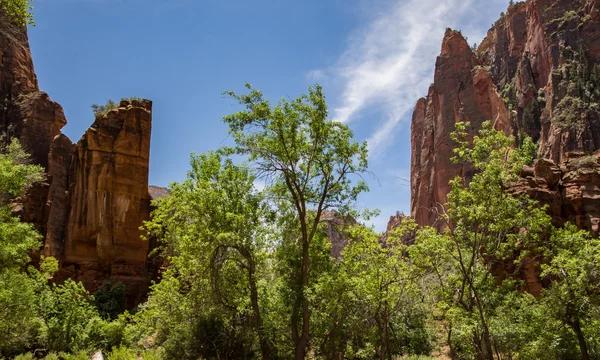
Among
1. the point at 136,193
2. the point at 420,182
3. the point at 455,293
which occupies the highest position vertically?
the point at 420,182

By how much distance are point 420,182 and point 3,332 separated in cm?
7920

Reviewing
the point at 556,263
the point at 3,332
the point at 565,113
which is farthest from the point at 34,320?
the point at 565,113

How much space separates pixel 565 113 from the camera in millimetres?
64000

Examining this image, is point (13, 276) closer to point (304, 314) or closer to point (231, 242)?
point (231, 242)

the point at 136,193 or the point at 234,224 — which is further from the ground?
the point at 136,193

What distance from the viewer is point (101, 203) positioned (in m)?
37.2

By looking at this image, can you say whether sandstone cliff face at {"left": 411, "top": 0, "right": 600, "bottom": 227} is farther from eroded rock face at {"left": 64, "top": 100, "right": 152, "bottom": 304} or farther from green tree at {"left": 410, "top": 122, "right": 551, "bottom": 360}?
green tree at {"left": 410, "top": 122, "right": 551, "bottom": 360}

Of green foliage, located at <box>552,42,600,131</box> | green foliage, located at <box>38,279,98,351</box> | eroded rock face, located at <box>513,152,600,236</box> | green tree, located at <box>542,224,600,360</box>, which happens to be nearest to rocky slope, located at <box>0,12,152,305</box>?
green foliage, located at <box>38,279,98,351</box>

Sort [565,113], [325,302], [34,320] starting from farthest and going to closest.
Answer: [565,113] < [34,320] < [325,302]

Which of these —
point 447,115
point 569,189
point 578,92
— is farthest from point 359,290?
point 447,115

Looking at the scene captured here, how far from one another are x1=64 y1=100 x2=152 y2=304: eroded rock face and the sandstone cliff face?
5070 cm

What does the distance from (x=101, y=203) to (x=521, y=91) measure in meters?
77.6

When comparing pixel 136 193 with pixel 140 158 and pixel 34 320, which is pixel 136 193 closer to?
pixel 140 158

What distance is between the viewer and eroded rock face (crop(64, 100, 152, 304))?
3616 cm
